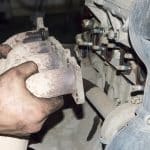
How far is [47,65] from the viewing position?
42.6 inches

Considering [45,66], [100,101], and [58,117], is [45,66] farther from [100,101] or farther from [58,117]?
[58,117]

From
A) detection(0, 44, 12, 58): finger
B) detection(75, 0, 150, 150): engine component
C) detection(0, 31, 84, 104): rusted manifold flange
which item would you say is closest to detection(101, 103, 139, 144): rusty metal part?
detection(75, 0, 150, 150): engine component

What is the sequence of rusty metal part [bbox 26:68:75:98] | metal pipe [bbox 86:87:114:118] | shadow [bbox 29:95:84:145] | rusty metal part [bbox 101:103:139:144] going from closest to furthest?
rusty metal part [bbox 26:68:75:98]
rusty metal part [bbox 101:103:139:144]
metal pipe [bbox 86:87:114:118]
shadow [bbox 29:95:84:145]

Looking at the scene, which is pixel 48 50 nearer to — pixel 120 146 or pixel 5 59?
pixel 5 59

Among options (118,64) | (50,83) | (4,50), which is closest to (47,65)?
(50,83)

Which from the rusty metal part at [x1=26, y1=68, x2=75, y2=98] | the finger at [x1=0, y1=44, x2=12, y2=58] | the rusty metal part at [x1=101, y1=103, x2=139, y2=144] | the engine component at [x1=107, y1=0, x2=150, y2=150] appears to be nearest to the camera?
the engine component at [x1=107, y1=0, x2=150, y2=150]

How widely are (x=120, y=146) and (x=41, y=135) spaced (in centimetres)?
81

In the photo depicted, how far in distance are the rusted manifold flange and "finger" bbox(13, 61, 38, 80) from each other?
0.02 m

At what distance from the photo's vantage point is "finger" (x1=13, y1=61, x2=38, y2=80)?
3.11ft

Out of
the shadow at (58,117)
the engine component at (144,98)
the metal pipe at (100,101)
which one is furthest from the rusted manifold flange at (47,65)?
the shadow at (58,117)

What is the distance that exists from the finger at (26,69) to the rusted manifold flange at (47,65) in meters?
0.02

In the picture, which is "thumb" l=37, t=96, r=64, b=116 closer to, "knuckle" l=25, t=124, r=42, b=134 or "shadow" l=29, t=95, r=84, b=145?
"knuckle" l=25, t=124, r=42, b=134

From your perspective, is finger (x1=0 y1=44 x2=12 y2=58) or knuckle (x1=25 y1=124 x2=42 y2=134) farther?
finger (x1=0 y1=44 x2=12 y2=58)

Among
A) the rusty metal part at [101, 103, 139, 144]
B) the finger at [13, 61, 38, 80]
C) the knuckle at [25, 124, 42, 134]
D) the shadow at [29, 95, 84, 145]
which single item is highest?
the finger at [13, 61, 38, 80]
